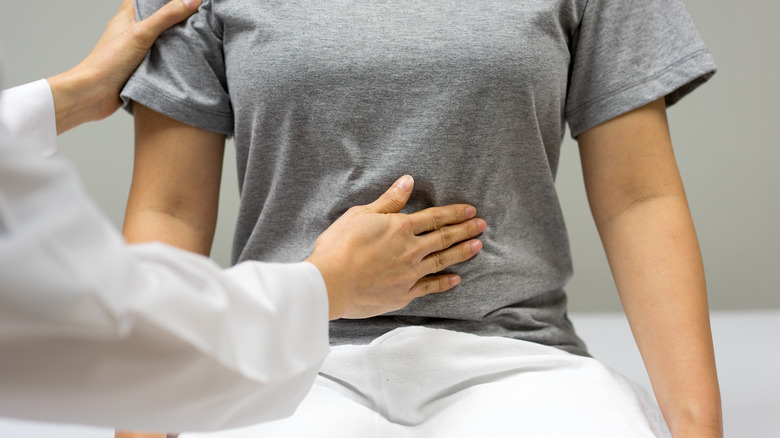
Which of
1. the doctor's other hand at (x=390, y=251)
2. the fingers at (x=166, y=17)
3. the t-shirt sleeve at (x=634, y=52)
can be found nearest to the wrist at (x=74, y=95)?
the fingers at (x=166, y=17)

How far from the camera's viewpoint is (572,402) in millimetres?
773

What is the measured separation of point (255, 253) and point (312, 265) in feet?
1.08

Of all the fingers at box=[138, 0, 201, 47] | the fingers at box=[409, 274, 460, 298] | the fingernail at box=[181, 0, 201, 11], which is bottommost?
the fingers at box=[409, 274, 460, 298]

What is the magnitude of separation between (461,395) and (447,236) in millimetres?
187

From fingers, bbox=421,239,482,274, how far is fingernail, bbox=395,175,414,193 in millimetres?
86

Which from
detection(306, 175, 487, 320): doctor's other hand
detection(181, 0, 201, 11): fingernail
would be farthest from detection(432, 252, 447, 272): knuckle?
detection(181, 0, 201, 11): fingernail

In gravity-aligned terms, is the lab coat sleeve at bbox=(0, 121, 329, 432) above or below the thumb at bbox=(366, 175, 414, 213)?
above

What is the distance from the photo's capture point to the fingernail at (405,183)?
32.9 inches

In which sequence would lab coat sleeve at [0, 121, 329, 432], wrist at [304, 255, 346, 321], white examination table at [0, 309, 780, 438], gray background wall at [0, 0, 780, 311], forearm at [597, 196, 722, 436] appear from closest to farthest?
lab coat sleeve at [0, 121, 329, 432], wrist at [304, 255, 346, 321], forearm at [597, 196, 722, 436], white examination table at [0, 309, 780, 438], gray background wall at [0, 0, 780, 311]

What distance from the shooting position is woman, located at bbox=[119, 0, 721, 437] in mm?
822

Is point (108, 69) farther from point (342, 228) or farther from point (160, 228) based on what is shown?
point (342, 228)

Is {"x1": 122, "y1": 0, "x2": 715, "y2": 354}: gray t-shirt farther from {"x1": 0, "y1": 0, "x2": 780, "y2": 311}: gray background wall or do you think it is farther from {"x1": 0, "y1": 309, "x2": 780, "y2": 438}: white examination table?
{"x1": 0, "y1": 0, "x2": 780, "y2": 311}: gray background wall

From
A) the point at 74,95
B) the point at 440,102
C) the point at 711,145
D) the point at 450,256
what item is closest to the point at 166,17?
the point at 74,95

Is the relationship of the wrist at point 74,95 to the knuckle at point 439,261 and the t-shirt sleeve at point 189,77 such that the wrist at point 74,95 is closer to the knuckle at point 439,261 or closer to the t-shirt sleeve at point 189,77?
the t-shirt sleeve at point 189,77
